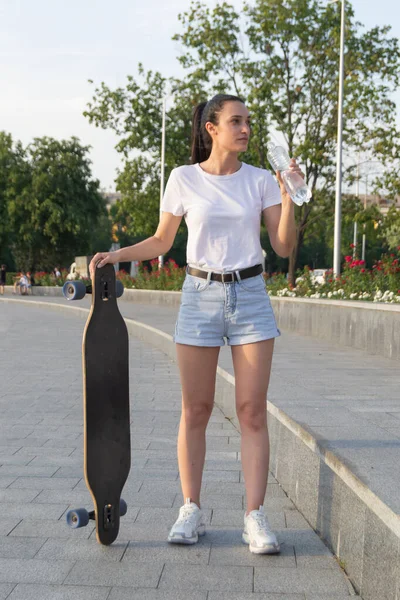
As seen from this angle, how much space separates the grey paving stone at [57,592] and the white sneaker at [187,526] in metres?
0.61

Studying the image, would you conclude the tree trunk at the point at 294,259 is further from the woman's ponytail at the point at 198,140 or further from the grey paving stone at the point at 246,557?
the grey paving stone at the point at 246,557

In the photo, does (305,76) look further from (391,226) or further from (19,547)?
(19,547)

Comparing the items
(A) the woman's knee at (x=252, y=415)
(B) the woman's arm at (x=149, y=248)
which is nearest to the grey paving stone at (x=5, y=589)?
(A) the woman's knee at (x=252, y=415)

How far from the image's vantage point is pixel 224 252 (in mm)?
4148

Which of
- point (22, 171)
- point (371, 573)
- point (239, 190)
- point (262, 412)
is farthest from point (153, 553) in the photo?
point (22, 171)

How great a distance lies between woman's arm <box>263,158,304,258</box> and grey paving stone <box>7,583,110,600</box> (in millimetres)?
1590

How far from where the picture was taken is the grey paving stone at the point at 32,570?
3779 millimetres

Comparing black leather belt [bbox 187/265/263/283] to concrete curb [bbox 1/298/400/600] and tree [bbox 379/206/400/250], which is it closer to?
concrete curb [bbox 1/298/400/600]

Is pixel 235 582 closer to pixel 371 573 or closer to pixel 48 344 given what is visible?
pixel 371 573

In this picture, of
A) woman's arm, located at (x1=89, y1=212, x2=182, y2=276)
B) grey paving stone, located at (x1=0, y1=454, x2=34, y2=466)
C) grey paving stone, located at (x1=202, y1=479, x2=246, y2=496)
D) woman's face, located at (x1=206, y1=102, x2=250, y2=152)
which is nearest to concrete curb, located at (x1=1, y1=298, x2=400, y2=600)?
grey paving stone, located at (x1=202, y1=479, x2=246, y2=496)

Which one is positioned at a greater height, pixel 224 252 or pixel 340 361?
pixel 224 252

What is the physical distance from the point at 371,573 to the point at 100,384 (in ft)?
4.69

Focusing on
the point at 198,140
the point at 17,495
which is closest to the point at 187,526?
the point at 17,495

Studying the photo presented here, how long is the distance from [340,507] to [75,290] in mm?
1489
